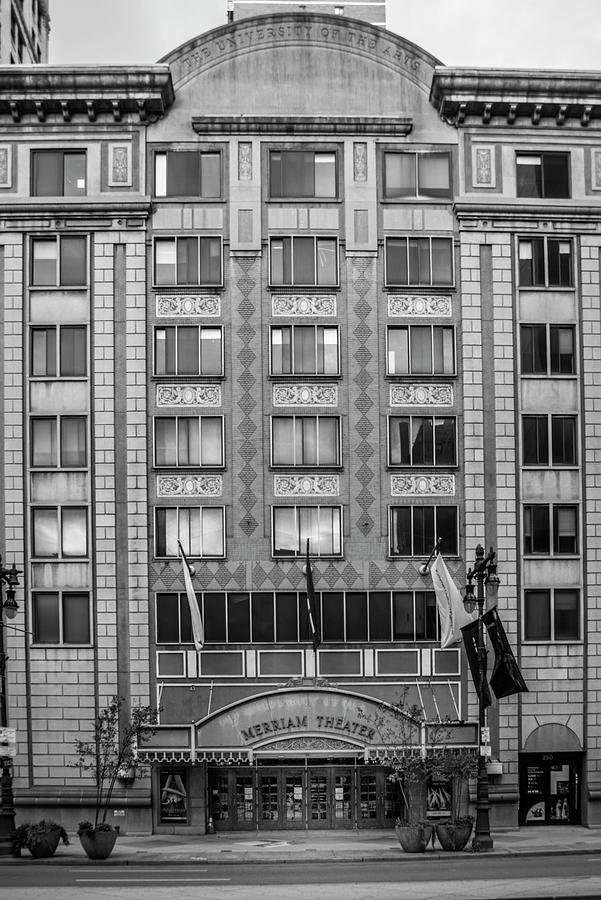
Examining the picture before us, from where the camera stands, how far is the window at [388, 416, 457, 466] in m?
49.8

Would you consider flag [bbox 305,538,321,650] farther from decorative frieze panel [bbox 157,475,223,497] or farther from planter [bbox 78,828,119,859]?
planter [bbox 78,828,119,859]

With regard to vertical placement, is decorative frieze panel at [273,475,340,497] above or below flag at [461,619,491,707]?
above

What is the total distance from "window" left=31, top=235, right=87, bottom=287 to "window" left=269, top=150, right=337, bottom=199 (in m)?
7.53

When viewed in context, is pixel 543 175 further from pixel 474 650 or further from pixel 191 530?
pixel 474 650

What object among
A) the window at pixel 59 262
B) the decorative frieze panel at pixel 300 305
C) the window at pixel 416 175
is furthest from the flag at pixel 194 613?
the window at pixel 416 175

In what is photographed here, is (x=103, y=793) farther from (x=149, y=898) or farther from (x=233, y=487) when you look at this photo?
(x=149, y=898)

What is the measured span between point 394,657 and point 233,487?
8486mm

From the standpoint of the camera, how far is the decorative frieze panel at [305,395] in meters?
49.9

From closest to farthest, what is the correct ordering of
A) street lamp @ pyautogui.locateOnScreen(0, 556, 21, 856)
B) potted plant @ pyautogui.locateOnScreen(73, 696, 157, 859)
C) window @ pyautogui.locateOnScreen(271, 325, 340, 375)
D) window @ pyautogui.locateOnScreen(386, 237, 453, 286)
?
street lamp @ pyautogui.locateOnScreen(0, 556, 21, 856) → potted plant @ pyautogui.locateOnScreen(73, 696, 157, 859) → window @ pyautogui.locateOnScreen(271, 325, 340, 375) → window @ pyautogui.locateOnScreen(386, 237, 453, 286)

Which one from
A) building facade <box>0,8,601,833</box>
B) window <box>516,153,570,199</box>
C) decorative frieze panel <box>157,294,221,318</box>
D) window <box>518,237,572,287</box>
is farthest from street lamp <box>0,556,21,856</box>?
window <box>516,153,570,199</box>

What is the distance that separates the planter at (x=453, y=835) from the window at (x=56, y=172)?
26.4 m

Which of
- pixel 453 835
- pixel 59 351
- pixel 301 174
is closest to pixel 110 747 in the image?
pixel 453 835

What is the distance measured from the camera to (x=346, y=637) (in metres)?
48.8

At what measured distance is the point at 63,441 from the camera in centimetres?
4975
